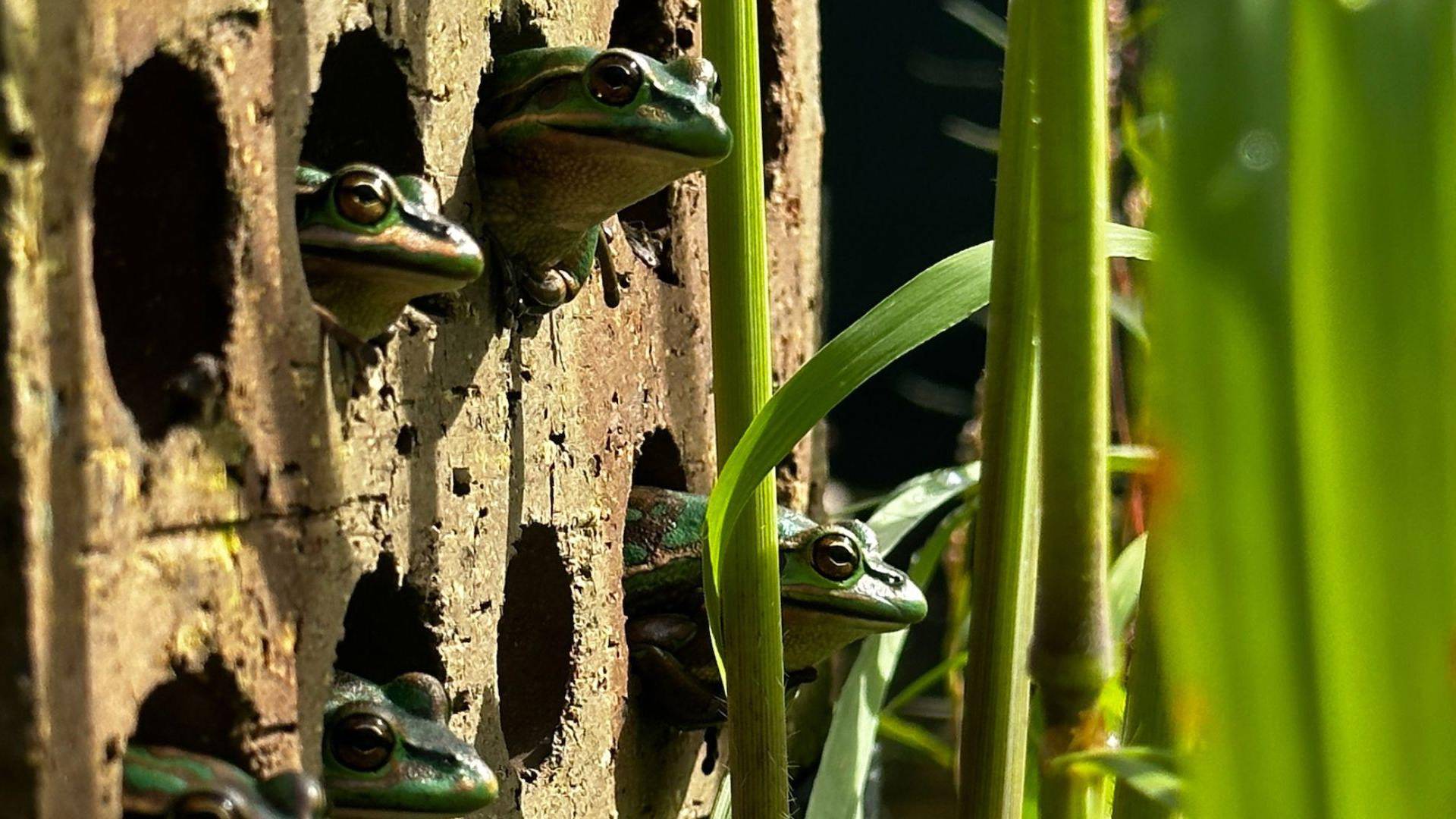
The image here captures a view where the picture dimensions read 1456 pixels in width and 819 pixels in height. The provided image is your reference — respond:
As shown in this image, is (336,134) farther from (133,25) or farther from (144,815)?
(144,815)

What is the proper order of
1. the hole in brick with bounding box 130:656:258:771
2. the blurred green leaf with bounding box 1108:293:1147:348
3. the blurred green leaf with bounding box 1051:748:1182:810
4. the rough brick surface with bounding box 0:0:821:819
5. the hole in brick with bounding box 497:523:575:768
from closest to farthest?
the blurred green leaf with bounding box 1051:748:1182:810 < the rough brick surface with bounding box 0:0:821:819 < the hole in brick with bounding box 130:656:258:771 < the blurred green leaf with bounding box 1108:293:1147:348 < the hole in brick with bounding box 497:523:575:768

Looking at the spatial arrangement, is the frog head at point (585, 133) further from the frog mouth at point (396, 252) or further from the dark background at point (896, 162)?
the dark background at point (896, 162)

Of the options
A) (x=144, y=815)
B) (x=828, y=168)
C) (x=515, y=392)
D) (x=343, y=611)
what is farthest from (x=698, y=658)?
(x=828, y=168)

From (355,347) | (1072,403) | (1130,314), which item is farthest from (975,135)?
(1072,403)

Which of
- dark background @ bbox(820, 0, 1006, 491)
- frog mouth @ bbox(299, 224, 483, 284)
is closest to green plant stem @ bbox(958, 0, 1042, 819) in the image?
frog mouth @ bbox(299, 224, 483, 284)


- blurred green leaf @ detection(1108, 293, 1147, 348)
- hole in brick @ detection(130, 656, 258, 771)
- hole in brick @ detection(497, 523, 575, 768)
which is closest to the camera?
hole in brick @ detection(130, 656, 258, 771)

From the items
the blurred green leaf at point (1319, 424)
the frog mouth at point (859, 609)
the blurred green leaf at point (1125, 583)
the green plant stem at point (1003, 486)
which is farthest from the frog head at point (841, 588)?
the blurred green leaf at point (1319, 424)

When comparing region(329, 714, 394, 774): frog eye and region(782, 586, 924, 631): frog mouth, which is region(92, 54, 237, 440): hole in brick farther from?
region(782, 586, 924, 631): frog mouth
